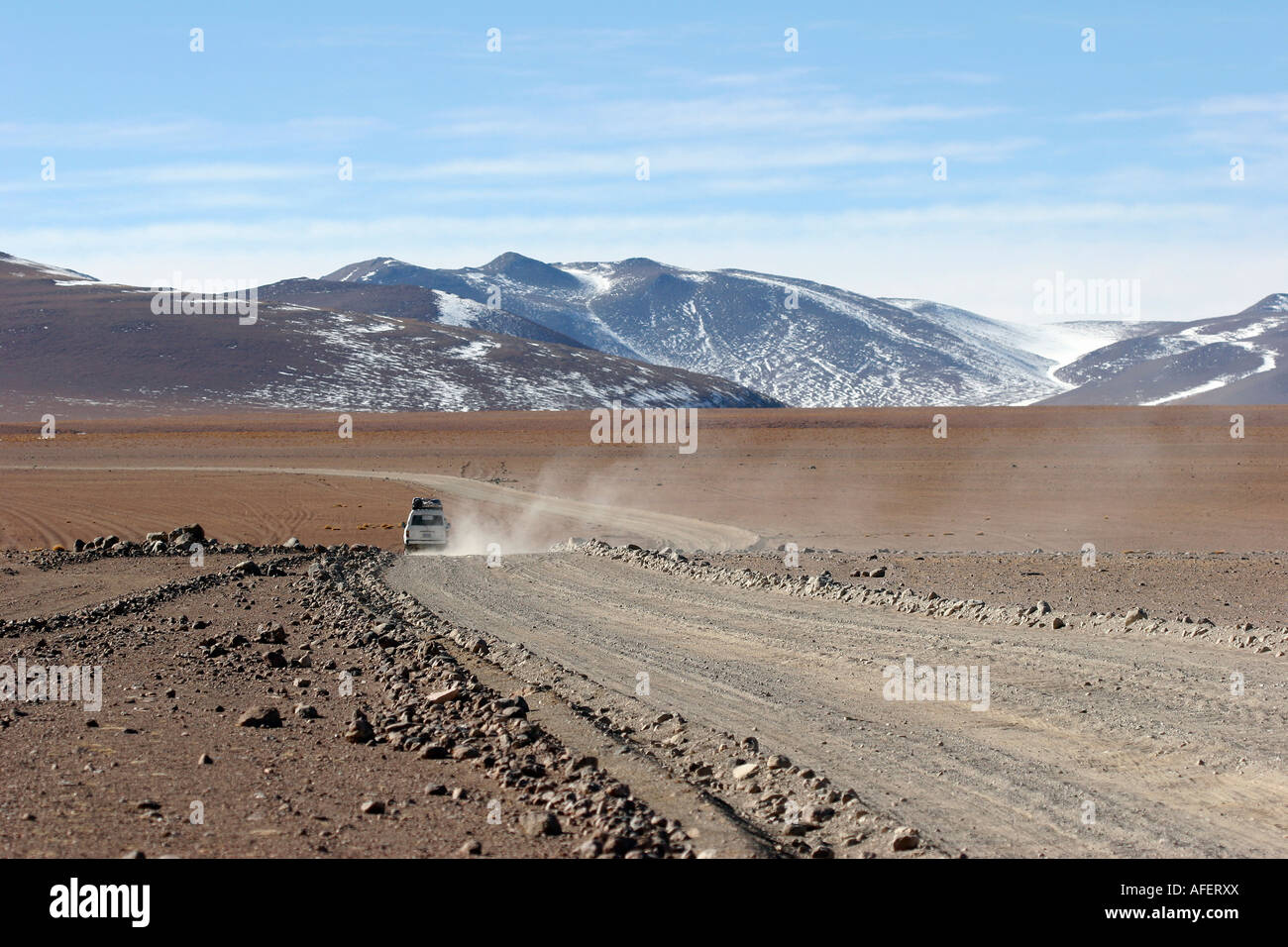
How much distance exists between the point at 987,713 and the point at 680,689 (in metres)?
2.83

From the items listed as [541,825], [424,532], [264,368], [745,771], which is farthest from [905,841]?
[264,368]

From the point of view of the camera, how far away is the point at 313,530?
33438mm

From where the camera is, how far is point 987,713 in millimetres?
10172

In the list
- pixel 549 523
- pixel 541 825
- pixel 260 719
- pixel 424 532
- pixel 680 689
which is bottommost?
pixel 549 523

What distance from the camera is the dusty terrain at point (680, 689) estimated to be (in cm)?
698

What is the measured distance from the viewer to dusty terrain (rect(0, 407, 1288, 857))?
6.98m

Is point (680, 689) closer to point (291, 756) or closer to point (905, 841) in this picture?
point (291, 756)

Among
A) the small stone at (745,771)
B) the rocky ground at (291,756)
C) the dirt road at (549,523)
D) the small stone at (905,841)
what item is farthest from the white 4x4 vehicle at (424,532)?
the small stone at (905,841)

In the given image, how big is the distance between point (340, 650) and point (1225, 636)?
9881 mm
